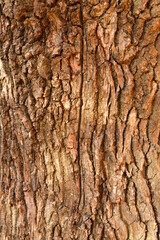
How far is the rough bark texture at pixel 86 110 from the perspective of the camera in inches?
56.8

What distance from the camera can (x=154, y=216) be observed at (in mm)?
1470

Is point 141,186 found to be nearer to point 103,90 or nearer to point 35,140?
point 103,90

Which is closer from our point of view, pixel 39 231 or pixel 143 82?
pixel 143 82

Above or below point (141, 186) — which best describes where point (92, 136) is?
above

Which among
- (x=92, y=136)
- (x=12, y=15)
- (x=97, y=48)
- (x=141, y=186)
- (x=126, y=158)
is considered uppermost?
(x=12, y=15)

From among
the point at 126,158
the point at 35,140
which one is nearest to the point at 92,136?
the point at 126,158

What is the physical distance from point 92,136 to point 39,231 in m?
0.87

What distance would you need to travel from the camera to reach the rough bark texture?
1.44 metres

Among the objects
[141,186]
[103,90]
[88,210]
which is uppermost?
[103,90]

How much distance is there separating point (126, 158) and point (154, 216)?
1.51ft

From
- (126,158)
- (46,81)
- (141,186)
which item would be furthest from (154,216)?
(46,81)

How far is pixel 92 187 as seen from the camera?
1532 mm

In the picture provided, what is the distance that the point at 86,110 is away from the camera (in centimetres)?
152

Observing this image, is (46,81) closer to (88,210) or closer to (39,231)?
→ (88,210)
